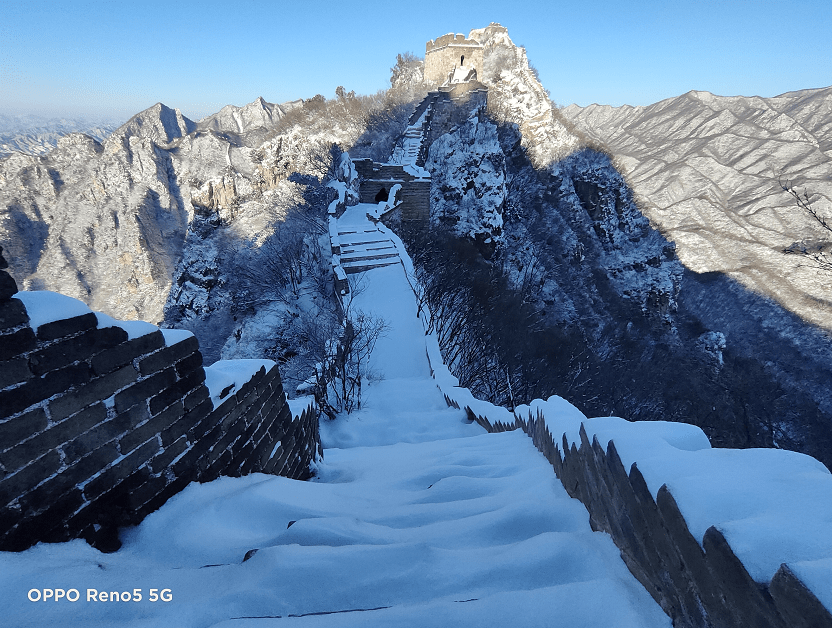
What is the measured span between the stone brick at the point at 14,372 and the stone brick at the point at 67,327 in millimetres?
107

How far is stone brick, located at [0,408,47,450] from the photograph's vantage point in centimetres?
141

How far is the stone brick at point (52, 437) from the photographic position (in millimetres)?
1438

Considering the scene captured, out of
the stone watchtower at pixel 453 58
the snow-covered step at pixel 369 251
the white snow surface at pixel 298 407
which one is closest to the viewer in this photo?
the white snow surface at pixel 298 407

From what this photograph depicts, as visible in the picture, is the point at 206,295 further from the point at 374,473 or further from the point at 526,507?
the point at 526,507

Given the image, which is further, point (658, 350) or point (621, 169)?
point (621, 169)

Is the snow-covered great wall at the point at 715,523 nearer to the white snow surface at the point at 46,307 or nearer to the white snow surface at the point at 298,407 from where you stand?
the white snow surface at the point at 46,307

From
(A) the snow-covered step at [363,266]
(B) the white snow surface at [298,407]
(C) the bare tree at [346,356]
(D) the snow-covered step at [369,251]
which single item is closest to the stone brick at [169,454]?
(B) the white snow surface at [298,407]

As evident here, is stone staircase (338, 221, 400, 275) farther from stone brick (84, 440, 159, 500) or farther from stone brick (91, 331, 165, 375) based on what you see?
stone brick (84, 440, 159, 500)

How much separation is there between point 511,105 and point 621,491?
41.3 meters

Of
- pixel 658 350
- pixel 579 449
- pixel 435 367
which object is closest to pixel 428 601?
pixel 579 449

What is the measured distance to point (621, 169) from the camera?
119 feet

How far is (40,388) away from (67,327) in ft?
0.83

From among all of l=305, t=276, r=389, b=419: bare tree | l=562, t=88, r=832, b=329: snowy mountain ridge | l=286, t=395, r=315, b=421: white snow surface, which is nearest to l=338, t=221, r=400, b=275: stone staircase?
l=305, t=276, r=389, b=419: bare tree
